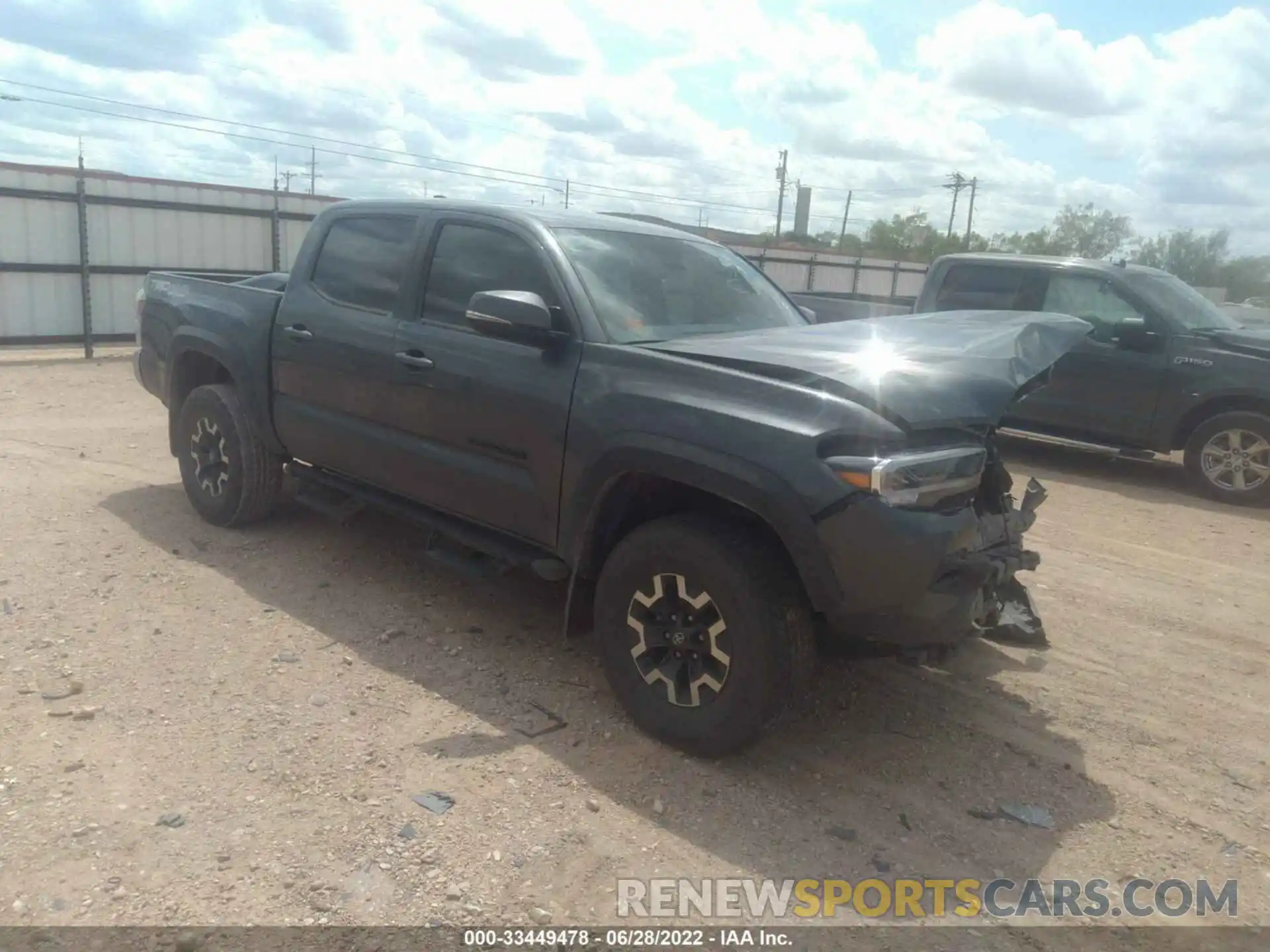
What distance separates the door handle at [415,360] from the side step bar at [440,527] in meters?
0.67

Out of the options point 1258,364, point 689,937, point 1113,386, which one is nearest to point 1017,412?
point 1113,386

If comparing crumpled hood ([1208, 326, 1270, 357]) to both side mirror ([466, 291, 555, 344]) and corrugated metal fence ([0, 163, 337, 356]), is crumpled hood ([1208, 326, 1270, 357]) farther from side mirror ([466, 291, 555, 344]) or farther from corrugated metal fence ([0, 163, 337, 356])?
corrugated metal fence ([0, 163, 337, 356])

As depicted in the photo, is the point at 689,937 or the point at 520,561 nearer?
the point at 689,937

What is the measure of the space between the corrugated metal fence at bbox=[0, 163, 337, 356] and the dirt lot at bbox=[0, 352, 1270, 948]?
28.0ft

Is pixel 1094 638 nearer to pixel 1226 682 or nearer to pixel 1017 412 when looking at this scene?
pixel 1226 682

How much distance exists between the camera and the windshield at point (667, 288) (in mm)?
4238

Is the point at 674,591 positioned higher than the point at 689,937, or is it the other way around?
the point at 674,591

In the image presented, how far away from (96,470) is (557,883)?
18.8 ft

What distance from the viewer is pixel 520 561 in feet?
13.9

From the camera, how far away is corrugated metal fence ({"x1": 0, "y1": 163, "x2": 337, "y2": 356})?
42.0 ft

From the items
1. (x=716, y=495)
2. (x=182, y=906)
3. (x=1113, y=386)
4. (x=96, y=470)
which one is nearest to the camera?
(x=182, y=906)

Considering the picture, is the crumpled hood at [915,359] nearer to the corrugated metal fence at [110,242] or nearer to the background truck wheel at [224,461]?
the background truck wheel at [224,461]

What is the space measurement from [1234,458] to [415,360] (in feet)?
23.0

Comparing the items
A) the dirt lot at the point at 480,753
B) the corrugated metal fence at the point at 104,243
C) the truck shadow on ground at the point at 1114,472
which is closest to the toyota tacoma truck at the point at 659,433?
the dirt lot at the point at 480,753
